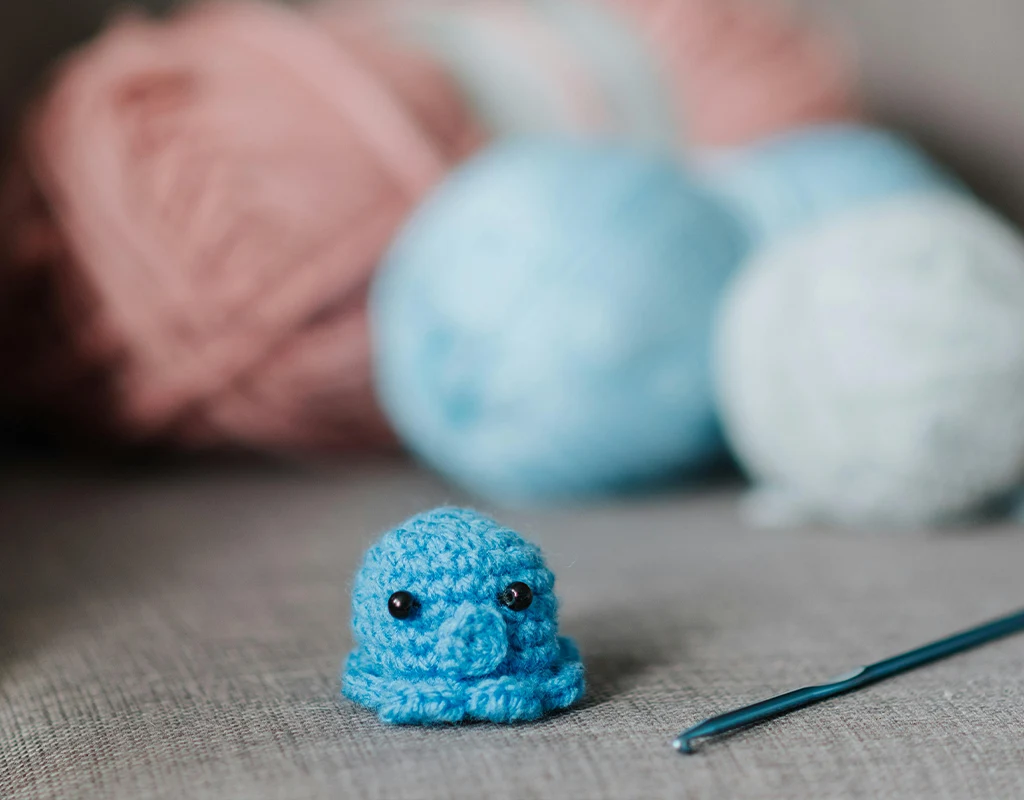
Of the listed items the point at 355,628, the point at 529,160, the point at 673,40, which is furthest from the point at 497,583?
the point at 673,40

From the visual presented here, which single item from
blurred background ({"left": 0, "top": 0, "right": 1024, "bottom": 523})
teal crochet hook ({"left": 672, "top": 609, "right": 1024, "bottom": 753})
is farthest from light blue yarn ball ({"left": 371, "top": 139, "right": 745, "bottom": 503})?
teal crochet hook ({"left": 672, "top": 609, "right": 1024, "bottom": 753})

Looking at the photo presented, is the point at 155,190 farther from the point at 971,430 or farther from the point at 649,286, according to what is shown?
the point at 971,430

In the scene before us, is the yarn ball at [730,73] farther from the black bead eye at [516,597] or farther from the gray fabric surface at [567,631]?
the black bead eye at [516,597]

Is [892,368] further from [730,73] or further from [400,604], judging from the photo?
[730,73]

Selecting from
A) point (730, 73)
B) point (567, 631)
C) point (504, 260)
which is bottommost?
point (567, 631)

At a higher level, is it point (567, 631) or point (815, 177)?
point (815, 177)

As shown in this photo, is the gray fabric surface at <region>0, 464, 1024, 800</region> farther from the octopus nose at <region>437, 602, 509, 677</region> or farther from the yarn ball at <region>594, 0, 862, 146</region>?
the yarn ball at <region>594, 0, 862, 146</region>

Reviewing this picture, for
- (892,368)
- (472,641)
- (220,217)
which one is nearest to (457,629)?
(472,641)
